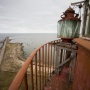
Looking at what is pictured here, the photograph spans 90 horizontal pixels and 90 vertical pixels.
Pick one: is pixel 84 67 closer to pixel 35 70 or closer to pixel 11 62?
pixel 35 70

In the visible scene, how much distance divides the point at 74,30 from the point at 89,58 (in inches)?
145

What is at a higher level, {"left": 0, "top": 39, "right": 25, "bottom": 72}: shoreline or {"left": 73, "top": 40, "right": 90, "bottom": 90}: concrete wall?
{"left": 73, "top": 40, "right": 90, "bottom": 90}: concrete wall

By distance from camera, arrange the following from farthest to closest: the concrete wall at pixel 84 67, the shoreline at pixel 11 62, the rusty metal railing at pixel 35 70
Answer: the shoreline at pixel 11 62, the concrete wall at pixel 84 67, the rusty metal railing at pixel 35 70

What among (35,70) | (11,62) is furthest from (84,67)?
(11,62)

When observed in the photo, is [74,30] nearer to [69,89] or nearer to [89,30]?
[89,30]

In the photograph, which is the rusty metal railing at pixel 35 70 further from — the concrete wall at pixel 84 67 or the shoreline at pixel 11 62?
the shoreline at pixel 11 62

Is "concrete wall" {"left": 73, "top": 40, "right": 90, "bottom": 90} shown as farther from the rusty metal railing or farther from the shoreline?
the shoreline

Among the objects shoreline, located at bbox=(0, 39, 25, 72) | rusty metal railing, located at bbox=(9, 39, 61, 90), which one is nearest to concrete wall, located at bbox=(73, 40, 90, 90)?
rusty metal railing, located at bbox=(9, 39, 61, 90)

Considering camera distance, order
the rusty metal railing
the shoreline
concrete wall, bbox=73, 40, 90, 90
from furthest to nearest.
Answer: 1. the shoreline
2. concrete wall, bbox=73, 40, 90, 90
3. the rusty metal railing

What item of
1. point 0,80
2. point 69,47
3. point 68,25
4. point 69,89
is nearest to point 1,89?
point 0,80

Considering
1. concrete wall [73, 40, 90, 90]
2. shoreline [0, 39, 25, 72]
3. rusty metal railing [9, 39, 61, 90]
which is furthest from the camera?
shoreline [0, 39, 25, 72]

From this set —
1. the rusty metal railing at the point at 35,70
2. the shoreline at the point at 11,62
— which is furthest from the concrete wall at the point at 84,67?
the shoreline at the point at 11,62

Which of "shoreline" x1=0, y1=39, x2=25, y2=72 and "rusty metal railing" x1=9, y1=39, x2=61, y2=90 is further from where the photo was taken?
"shoreline" x1=0, y1=39, x2=25, y2=72

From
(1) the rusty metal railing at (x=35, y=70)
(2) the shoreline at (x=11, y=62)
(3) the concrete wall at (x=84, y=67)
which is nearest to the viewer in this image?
(1) the rusty metal railing at (x=35, y=70)
